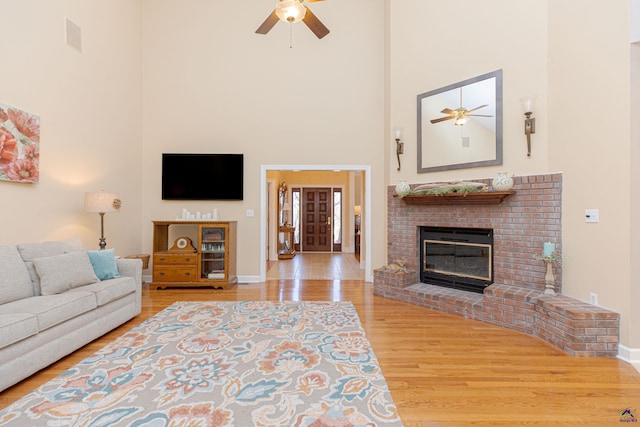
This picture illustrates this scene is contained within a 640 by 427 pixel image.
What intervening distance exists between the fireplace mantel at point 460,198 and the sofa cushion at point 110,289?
3606 mm

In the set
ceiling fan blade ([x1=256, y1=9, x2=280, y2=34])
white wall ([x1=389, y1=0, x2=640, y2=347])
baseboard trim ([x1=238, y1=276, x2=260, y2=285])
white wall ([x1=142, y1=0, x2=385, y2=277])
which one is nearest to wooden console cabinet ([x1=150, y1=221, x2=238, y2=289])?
baseboard trim ([x1=238, y1=276, x2=260, y2=285])

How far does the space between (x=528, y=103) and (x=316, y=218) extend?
7690mm

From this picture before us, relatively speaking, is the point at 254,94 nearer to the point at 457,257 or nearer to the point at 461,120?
the point at 461,120

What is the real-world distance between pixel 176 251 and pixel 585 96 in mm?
5567

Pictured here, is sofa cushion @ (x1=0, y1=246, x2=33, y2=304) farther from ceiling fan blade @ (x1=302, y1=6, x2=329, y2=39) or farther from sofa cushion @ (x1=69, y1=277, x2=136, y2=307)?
ceiling fan blade @ (x1=302, y1=6, x2=329, y2=39)

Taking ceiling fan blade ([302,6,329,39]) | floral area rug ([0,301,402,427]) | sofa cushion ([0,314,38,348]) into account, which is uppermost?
ceiling fan blade ([302,6,329,39])

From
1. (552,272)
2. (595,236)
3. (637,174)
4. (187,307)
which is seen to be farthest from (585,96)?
(187,307)

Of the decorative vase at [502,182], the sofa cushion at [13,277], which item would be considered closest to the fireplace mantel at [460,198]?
the decorative vase at [502,182]

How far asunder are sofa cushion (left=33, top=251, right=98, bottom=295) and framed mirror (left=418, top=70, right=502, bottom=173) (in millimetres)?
4201

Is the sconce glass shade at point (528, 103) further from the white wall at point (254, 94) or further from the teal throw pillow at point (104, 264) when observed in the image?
the teal throw pillow at point (104, 264)

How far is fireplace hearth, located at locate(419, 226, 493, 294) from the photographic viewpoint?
13.3 ft

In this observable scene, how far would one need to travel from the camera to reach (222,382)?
2270 millimetres

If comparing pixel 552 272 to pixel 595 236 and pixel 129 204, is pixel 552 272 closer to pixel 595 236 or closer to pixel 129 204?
pixel 595 236

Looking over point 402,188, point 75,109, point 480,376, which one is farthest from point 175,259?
point 480,376
